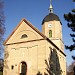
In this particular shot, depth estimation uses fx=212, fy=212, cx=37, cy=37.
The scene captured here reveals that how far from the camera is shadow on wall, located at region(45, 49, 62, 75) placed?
107 ft

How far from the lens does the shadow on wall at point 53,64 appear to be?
3253cm

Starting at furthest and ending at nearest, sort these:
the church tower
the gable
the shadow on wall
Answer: the church tower → the gable → the shadow on wall

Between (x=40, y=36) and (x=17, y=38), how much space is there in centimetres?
452

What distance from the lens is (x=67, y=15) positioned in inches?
902

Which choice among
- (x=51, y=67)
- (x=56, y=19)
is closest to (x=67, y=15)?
(x=51, y=67)

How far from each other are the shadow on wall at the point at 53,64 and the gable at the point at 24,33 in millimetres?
4049

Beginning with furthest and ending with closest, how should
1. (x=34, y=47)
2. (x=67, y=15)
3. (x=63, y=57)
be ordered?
1. (x=63, y=57)
2. (x=34, y=47)
3. (x=67, y=15)

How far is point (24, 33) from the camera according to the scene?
116 ft

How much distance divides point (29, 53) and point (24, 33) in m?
3.70

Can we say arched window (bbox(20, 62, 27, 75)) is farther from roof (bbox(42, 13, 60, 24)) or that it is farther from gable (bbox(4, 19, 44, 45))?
roof (bbox(42, 13, 60, 24))

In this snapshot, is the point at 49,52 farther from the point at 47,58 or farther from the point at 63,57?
the point at 63,57

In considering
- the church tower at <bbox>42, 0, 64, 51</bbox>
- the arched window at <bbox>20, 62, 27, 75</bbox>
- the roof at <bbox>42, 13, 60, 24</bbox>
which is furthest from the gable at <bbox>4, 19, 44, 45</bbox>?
the roof at <bbox>42, 13, 60, 24</bbox>

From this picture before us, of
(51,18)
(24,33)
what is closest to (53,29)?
(51,18)

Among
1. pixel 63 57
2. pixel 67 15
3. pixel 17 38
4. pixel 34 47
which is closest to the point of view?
pixel 67 15
